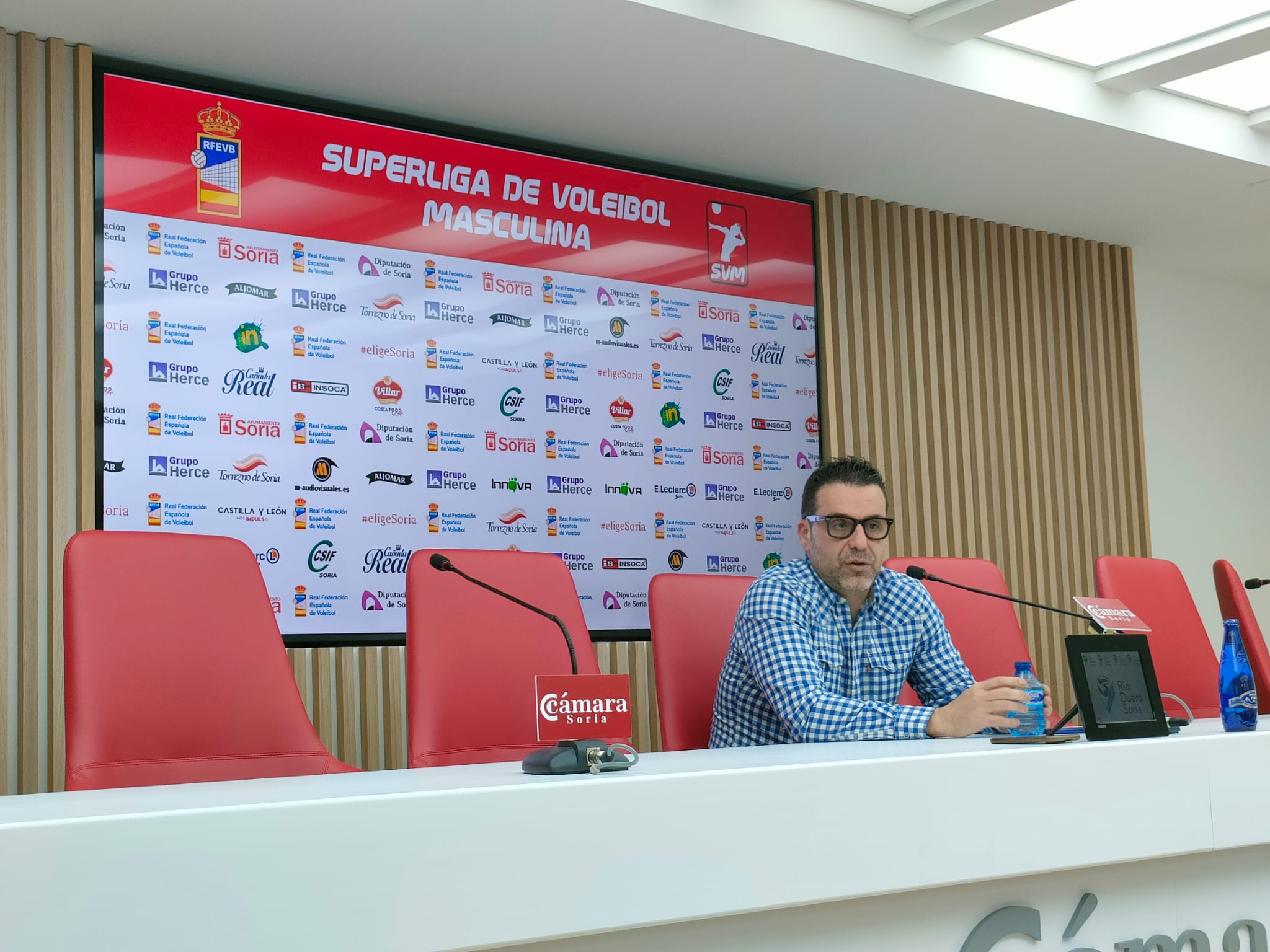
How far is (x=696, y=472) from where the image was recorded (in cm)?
447

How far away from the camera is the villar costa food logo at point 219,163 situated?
3.63m

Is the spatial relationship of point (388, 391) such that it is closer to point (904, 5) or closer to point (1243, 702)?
point (904, 5)

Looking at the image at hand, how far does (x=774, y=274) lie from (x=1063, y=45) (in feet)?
3.99

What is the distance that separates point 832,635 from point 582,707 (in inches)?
42.4

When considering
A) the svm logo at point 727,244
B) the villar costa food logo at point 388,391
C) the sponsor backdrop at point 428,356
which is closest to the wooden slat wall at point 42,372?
the sponsor backdrop at point 428,356

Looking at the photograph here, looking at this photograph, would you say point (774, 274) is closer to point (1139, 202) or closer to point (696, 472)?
point (696, 472)

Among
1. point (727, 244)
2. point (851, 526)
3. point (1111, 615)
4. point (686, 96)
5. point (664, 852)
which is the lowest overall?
point (664, 852)

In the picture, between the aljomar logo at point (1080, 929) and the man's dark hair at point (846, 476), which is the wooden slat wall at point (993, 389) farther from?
the aljomar logo at point (1080, 929)

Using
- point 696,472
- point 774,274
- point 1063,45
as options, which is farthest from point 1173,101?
point 696,472

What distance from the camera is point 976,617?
9.97 feet

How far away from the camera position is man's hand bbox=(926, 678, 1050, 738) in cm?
194

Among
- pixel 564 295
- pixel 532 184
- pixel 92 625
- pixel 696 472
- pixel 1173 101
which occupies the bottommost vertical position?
pixel 92 625

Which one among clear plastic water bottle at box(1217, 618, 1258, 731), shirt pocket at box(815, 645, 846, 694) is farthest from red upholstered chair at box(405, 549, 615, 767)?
clear plastic water bottle at box(1217, 618, 1258, 731)

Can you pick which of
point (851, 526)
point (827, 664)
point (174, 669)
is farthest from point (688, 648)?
point (174, 669)
